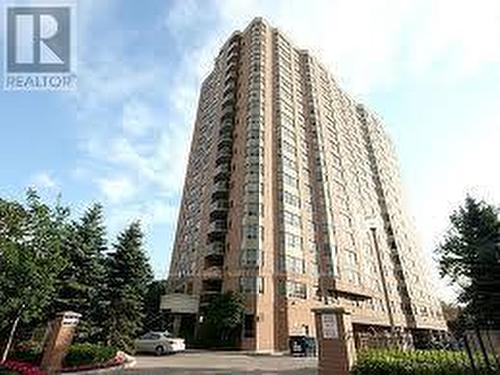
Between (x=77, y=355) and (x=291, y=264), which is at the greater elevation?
(x=291, y=264)

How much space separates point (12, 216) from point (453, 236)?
28.0m

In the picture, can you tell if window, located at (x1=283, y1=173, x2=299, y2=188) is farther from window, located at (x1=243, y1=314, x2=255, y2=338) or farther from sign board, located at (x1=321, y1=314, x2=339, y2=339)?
sign board, located at (x1=321, y1=314, x2=339, y2=339)

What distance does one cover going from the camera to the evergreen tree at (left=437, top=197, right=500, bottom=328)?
28359 millimetres

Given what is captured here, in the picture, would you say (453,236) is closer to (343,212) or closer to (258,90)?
(343,212)

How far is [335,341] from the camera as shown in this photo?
48.6 feet

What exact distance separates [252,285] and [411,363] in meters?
40.2

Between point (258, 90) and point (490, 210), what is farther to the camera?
point (258, 90)

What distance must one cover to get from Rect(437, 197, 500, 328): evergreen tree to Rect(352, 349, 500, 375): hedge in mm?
15708

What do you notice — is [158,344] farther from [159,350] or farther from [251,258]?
[251,258]

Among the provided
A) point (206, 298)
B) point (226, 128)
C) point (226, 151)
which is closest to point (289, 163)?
point (226, 151)

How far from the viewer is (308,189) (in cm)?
6512

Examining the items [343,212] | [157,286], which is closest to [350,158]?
[343,212]

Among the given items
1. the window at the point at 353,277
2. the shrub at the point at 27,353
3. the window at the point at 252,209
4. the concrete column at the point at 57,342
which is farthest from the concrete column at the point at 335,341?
the window at the point at 353,277

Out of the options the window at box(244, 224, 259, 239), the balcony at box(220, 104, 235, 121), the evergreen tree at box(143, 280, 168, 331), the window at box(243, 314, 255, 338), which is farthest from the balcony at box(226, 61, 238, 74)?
the window at box(243, 314, 255, 338)
